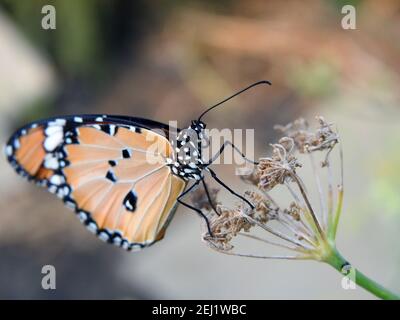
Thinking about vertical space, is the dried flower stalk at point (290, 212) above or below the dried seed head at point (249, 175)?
below

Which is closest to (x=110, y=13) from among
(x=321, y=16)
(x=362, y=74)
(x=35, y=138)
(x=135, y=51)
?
(x=135, y=51)

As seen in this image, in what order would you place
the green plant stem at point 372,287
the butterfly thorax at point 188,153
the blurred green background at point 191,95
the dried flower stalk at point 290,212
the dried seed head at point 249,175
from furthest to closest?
the blurred green background at point 191,95 → the butterfly thorax at point 188,153 → the dried seed head at point 249,175 → the dried flower stalk at point 290,212 → the green plant stem at point 372,287

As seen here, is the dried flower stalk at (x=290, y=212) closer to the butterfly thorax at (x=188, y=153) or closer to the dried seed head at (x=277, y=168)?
the dried seed head at (x=277, y=168)

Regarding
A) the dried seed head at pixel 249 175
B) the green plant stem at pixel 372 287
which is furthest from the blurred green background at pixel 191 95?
the green plant stem at pixel 372 287

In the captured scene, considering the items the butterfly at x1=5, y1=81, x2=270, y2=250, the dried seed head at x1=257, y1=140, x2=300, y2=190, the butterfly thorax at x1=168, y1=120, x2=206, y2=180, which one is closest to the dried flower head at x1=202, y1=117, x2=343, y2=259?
the dried seed head at x1=257, y1=140, x2=300, y2=190

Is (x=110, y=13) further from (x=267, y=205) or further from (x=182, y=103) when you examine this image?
(x=267, y=205)

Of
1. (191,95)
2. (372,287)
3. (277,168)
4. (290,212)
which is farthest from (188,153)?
(191,95)

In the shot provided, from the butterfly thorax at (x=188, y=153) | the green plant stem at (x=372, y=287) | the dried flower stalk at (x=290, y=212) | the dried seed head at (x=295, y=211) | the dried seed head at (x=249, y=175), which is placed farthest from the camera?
the butterfly thorax at (x=188, y=153)
